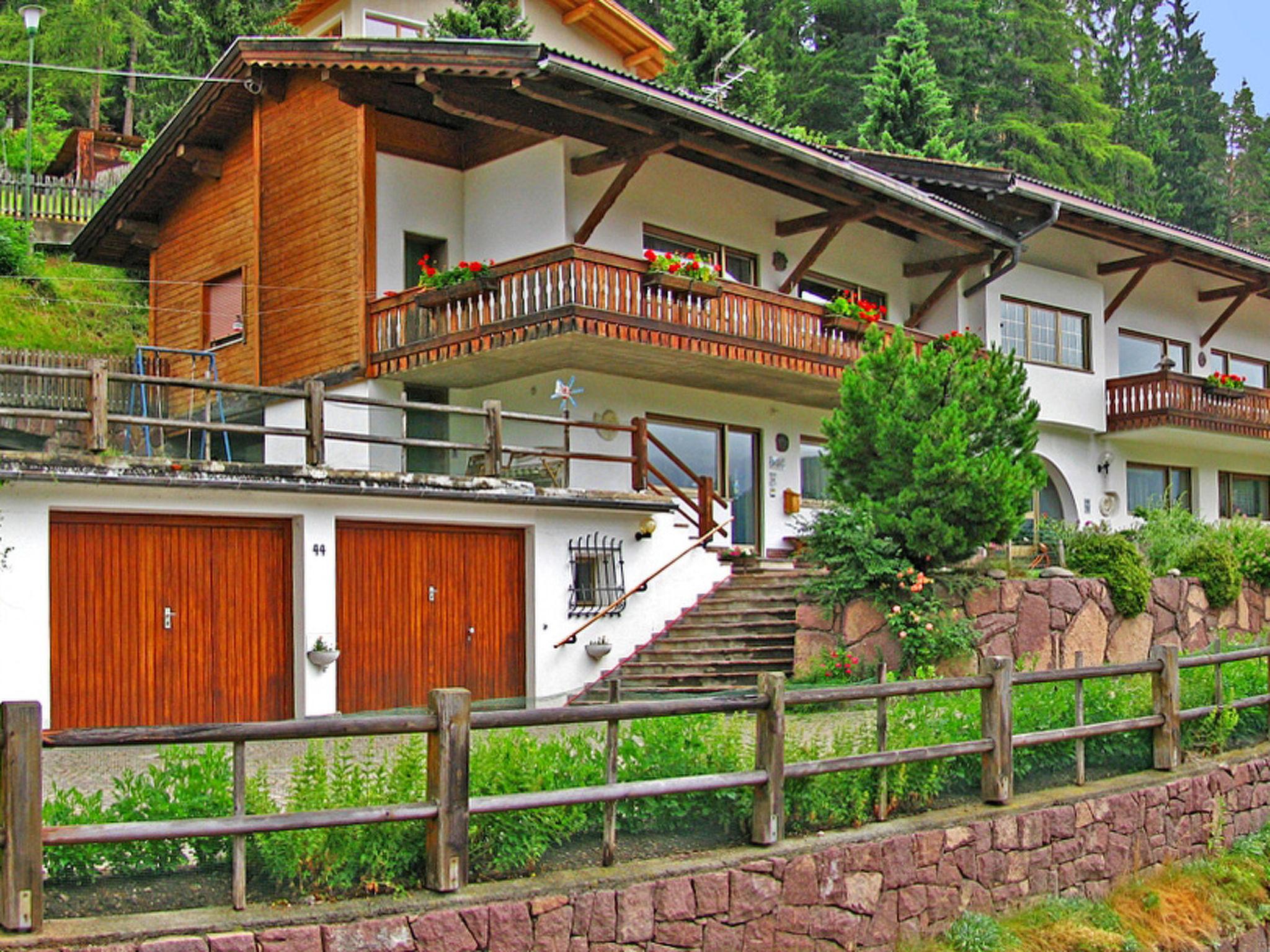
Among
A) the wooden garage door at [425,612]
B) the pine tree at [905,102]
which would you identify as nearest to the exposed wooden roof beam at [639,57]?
the pine tree at [905,102]

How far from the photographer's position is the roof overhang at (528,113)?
16.9 metres

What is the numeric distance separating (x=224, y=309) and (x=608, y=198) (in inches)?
279

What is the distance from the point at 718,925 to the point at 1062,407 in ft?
65.5

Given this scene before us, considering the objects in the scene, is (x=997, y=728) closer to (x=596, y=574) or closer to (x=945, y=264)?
(x=596, y=574)

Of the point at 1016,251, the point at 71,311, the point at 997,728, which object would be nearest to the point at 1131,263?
the point at 1016,251

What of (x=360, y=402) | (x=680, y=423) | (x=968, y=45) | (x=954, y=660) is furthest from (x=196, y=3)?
(x=968, y=45)

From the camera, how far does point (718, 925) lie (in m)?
8.02

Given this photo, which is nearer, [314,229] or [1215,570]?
[1215,570]

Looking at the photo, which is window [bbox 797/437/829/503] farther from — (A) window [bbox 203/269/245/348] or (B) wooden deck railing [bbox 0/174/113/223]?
(B) wooden deck railing [bbox 0/174/113/223]

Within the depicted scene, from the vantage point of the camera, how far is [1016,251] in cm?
2347

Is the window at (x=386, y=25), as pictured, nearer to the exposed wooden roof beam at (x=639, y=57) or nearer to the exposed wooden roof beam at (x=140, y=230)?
the exposed wooden roof beam at (x=639, y=57)

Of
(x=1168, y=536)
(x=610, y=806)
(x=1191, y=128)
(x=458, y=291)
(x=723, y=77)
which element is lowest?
(x=610, y=806)

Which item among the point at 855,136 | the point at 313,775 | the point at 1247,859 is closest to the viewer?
the point at 313,775

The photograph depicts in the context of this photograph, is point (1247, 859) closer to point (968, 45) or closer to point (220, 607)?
point (220, 607)
